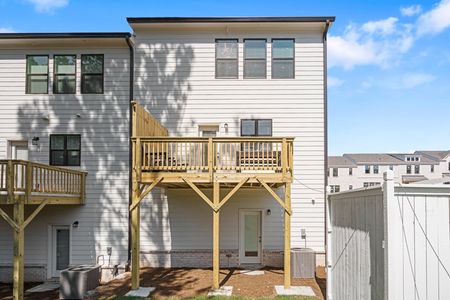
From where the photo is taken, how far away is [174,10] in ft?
42.9

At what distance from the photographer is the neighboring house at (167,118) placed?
12344mm

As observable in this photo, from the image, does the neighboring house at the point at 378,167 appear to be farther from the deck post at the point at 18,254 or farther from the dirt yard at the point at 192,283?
the deck post at the point at 18,254

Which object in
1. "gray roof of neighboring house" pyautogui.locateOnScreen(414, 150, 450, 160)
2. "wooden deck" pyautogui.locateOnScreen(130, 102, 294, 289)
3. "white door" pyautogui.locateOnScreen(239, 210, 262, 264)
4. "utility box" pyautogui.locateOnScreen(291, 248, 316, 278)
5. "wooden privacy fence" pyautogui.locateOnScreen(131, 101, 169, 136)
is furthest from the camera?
"gray roof of neighboring house" pyautogui.locateOnScreen(414, 150, 450, 160)

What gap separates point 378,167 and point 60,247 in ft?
159

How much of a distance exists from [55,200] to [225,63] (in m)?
6.93

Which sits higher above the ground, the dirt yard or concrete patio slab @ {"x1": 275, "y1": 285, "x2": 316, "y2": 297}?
concrete patio slab @ {"x1": 275, "y1": 285, "x2": 316, "y2": 297}

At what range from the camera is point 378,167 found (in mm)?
52562

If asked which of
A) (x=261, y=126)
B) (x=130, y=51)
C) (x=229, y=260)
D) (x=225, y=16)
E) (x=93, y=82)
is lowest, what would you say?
(x=229, y=260)

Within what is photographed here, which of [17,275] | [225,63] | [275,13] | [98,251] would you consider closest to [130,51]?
[225,63]

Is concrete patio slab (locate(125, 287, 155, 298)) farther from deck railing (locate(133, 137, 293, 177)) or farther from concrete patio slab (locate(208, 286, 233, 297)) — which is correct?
deck railing (locate(133, 137, 293, 177))

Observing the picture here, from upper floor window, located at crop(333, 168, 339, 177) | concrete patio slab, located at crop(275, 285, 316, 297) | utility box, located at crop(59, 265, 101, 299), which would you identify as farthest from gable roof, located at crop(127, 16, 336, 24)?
upper floor window, located at crop(333, 168, 339, 177)

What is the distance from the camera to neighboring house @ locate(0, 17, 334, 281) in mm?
12344

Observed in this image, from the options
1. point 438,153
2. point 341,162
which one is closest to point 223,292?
point 341,162

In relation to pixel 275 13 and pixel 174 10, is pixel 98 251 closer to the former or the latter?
pixel 174 10
